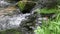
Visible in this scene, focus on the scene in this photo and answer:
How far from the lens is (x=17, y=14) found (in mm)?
9242

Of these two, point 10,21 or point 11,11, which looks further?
point 11,11

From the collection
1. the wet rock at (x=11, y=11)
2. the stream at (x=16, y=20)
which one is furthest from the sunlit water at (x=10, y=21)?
the wet rock at (x=11, y=11)

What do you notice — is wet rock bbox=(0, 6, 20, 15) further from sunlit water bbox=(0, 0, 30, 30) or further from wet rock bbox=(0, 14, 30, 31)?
wet rock bbox=(0, 14, 30, 31)

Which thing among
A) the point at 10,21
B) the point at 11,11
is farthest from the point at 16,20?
the point at 11,11

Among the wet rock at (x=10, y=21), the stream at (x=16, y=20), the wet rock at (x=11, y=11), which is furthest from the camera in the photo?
the wet rock at (x=11, y=11)

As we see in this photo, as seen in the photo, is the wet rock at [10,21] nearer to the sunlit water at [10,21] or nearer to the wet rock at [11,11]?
the sunlit water at [10,21]

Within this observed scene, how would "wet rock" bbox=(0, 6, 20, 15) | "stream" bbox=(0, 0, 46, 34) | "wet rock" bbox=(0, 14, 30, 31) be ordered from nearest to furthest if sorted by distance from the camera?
1. "stream" bbox=(0, 0, 46, 34)
2. "wet rock" bbox=(0, 14, 30, 31)
3. "wet rock" bbox=(0, 6, 20, 15)

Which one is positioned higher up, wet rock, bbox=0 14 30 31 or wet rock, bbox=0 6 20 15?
wet rock, bbox=0 6 20 15

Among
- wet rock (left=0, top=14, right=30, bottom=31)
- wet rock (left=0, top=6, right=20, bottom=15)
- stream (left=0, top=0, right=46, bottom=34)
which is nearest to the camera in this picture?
Result: stream (left=0, top=0, right=46, bottom=34)

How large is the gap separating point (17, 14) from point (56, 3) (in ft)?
7.52

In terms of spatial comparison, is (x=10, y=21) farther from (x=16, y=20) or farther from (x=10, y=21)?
(x=16, y=20)

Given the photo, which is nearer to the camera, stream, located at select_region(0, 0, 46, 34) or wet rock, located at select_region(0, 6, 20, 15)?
stream, located at select_region(0, 0, 46, 34)

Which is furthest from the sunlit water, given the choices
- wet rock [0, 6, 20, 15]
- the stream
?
wet rock [0, 6, 20, 15]

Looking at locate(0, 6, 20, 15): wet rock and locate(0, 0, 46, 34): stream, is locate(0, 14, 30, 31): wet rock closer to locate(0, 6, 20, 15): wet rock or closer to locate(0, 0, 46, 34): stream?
locate(0, 0, 46, 34): stream
